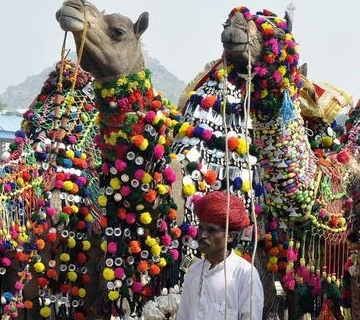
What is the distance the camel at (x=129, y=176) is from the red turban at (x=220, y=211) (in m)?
1.36

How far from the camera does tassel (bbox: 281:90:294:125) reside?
21.4 feet

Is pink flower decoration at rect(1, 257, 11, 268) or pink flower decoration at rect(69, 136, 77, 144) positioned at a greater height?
pink flower decoration at rect(69, 136, 77, 144)

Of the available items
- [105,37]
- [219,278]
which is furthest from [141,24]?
[219,278]

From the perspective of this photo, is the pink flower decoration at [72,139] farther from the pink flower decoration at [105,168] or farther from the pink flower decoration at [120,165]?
the pink flower decoration at [120,165]

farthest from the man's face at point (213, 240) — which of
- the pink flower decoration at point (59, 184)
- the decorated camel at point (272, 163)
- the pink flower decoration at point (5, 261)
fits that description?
the pink flower decoration at point (5, 261)

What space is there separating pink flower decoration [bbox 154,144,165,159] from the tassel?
1.10 m

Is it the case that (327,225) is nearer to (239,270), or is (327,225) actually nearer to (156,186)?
(156,186)

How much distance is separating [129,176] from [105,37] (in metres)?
0.90

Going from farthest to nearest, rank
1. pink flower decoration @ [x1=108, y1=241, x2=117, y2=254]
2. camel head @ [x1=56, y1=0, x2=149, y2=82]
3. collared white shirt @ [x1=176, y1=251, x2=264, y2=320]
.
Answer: pink flower decoration @ [x1=108, y1=241, x2=117, y2=254] → camel head @ [x1=56, y1=0, x2=149, y2=82] → collared white shirt @ [x1=176, y1=251, x2=264, y2=320]

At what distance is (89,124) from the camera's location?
24.0 ft

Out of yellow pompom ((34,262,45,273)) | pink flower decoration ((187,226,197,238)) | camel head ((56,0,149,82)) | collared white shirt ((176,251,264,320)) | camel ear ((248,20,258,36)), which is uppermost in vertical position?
camel ear ((248,20,258,36))

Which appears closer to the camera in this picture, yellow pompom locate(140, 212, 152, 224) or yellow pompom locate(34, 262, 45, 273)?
yellow pompom locate(140, 212, 152, 224)

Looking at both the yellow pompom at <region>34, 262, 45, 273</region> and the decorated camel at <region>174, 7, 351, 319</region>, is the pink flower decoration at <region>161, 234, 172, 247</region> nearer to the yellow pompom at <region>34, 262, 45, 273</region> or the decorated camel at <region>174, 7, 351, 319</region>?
the decorated camel at <region>174, 7, 351, 319</region>

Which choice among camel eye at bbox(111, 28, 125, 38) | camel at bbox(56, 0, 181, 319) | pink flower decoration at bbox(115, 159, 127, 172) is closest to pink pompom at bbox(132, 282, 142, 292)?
camel at bbox(56, 0, 181, 319)
